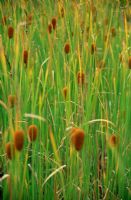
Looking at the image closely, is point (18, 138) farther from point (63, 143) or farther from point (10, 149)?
point (63, 143)

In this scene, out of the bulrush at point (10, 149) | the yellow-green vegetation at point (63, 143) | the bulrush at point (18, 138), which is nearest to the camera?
the bulrush at point (18, 138)

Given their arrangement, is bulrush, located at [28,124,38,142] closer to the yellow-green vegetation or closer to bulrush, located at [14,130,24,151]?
the yellow-green vegetation

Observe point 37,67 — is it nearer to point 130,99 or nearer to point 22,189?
point 130,99

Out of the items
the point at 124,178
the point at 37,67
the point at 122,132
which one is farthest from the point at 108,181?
the point at 37,67

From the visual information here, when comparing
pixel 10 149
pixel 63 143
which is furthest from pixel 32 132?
pixel 63 143

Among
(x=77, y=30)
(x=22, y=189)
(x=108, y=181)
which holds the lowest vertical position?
(x=108, y=181)

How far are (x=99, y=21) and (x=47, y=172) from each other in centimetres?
170

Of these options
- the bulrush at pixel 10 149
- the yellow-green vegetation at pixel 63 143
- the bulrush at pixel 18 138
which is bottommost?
the yellow-green vegetation at pixel 63 143

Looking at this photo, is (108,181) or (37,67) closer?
(108,181)

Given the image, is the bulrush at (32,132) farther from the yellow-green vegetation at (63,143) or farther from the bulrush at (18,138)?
the bulrush at (18,138)

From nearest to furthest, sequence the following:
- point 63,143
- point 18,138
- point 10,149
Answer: point 18,138 → point 10,149 → point 63,143

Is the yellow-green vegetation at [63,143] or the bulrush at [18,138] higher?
the bulrush at [18,138]

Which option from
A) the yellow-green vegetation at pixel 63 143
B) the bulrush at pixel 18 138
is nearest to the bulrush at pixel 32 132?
the yellow-green vegetation at pixel 63 143

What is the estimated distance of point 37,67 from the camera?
2.21 meters
